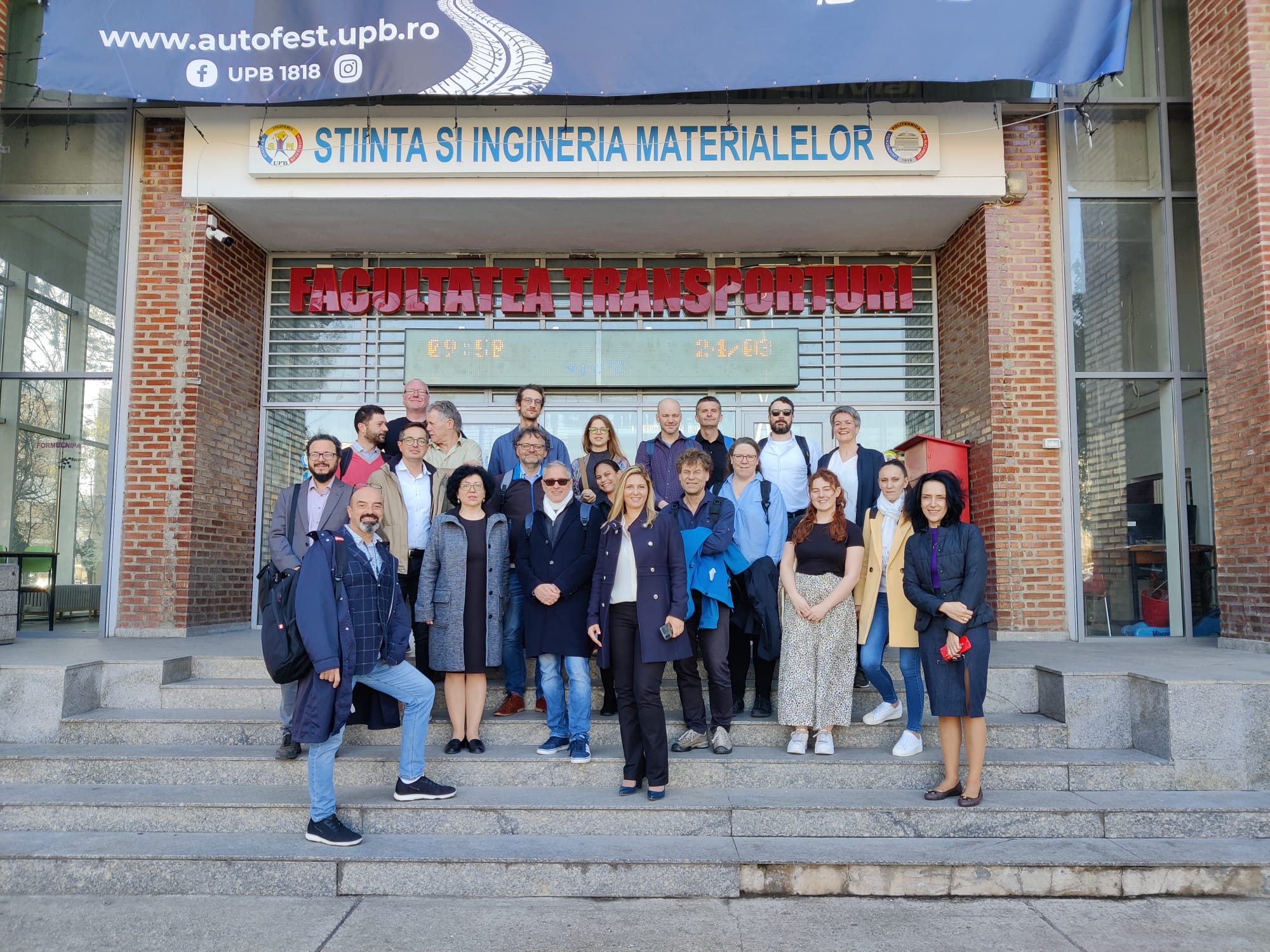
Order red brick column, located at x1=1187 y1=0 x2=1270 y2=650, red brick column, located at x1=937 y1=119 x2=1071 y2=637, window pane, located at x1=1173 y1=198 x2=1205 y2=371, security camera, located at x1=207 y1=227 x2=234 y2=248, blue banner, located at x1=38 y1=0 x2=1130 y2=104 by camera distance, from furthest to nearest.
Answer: security camera, located at x1=207 y1=227 x2=234 y2=248
window pane, located at x1=1173 y1=198 x2=1205 y2=371
red brick column, located at x1=937 y1=119 x2=1071 y2=637
blue banner, located at x1=38 y1=0 x2=1130 y2=104
red brick column, located at x1=1187 y1=0 x2=1270 y2=650

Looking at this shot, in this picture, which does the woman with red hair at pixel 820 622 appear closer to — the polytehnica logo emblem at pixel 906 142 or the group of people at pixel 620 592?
the group of people at pixel 620 592

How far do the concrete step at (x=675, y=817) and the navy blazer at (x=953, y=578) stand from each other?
3.38 feet

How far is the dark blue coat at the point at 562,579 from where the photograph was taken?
17.7ft

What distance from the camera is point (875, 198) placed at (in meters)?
8.48

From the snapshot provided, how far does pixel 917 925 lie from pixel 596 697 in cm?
277

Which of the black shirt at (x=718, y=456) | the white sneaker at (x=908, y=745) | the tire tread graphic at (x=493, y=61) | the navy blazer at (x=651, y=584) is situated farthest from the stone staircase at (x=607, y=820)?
the tire tread graphic at (x=493, y=61)

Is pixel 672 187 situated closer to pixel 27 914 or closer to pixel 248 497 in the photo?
pixel 248 497

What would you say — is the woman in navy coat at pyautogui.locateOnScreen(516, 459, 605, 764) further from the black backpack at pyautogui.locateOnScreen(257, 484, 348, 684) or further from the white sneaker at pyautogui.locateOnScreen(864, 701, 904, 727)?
the white sneaker at pyautogui.locateOnScreen(864, 701, 904, 727)

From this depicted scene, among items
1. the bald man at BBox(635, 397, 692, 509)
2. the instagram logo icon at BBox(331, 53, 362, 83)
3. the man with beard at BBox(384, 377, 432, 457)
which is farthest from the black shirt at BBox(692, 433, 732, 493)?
the instagram logo icon at BBox(331, 53, 362, 83)

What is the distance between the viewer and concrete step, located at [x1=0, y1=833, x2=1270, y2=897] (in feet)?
14.5

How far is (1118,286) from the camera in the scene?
8.64m

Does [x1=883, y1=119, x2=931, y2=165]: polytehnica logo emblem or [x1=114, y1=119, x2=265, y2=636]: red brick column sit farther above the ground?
[x1=883, y1=119, x2=931, y2=165]: polytehnica logo emblem

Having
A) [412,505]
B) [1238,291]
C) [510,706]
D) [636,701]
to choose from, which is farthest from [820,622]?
[1238,291]

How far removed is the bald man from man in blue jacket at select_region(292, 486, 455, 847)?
226cm
